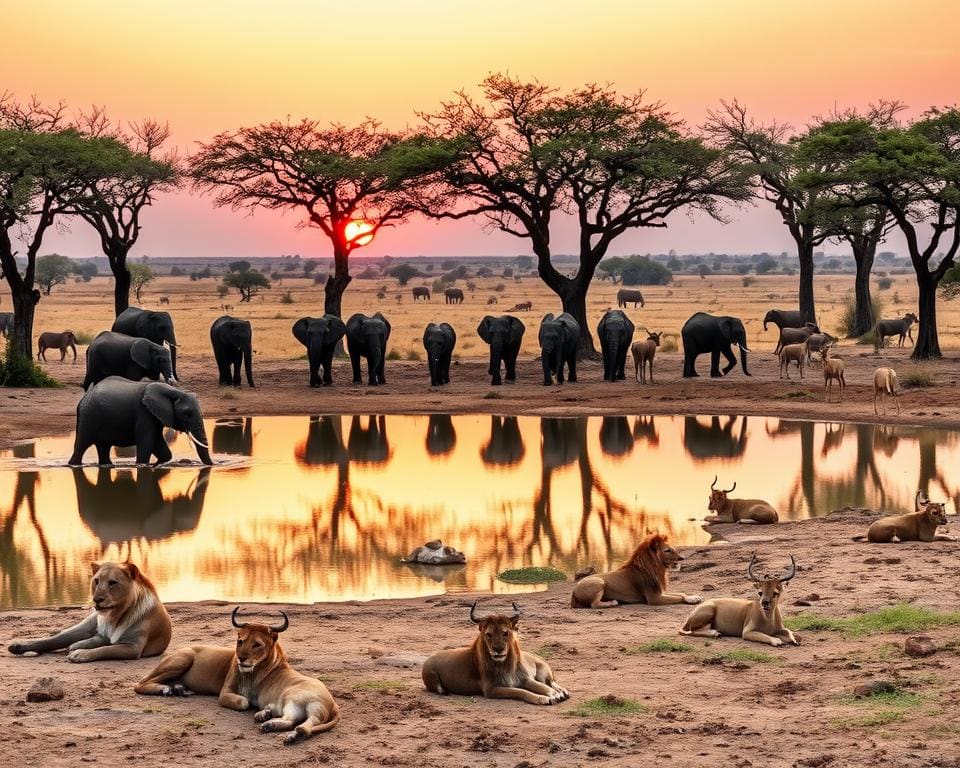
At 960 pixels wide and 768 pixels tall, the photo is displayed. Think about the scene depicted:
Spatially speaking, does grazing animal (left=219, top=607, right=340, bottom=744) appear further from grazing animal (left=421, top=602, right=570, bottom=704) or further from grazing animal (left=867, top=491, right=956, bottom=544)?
grazing animal (left=867, top=491, right=956, bottom=544)

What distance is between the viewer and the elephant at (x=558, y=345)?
Result: 3594 centimetres

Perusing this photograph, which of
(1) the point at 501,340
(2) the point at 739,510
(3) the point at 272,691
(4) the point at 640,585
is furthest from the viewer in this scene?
(1) the point at 501,340

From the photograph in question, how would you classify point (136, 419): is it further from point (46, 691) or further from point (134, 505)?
point (46, 691)

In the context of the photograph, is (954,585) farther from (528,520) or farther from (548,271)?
(548,271)

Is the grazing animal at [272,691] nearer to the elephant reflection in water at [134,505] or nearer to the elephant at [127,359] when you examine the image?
the elephant reflection in water at [134,505]

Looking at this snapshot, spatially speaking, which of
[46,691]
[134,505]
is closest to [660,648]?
[46,691]

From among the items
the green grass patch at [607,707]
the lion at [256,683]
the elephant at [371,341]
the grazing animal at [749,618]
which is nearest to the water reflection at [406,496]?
the grazing animal at [749,618]

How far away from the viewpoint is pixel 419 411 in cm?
3148

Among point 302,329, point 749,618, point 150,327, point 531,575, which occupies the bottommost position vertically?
point 531,575

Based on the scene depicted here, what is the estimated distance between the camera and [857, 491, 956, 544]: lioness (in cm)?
1459

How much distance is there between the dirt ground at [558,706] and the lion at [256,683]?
93 millimetres

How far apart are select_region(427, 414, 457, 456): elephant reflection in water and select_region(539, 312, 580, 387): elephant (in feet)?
18.6

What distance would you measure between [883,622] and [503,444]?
15.2m

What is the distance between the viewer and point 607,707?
29.0 feet
